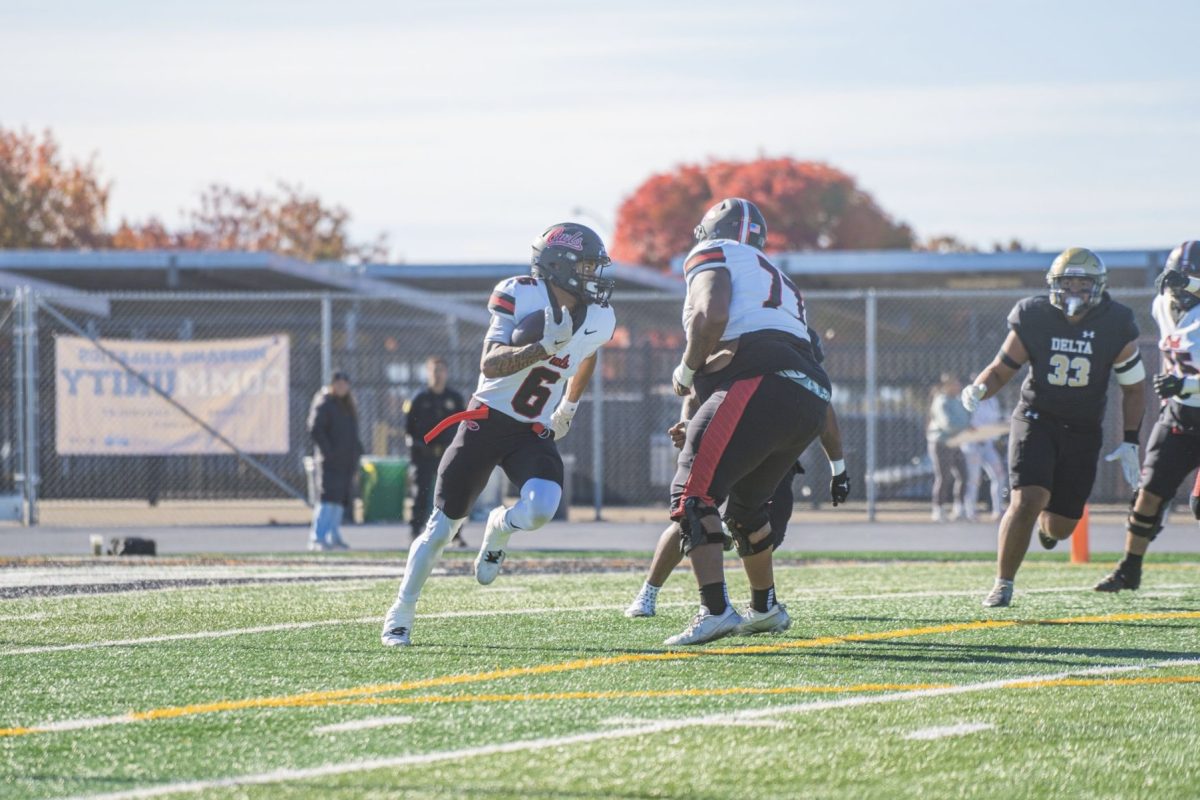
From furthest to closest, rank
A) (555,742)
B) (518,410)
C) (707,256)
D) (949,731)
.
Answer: (518,410), (707,256), (949,731), (555,742)

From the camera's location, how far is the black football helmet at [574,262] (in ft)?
25.0

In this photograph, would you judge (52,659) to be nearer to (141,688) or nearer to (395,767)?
(141,688)

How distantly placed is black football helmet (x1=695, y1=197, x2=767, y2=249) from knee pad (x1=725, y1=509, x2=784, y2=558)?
1196 mm

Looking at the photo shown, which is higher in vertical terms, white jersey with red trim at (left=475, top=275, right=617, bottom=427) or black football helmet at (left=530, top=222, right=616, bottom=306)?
black football helmet at (left=530, top=222, right=616, bottom=306)

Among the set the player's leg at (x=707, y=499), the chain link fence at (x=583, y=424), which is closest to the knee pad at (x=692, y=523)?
the player's leg at (x=707, y=499)

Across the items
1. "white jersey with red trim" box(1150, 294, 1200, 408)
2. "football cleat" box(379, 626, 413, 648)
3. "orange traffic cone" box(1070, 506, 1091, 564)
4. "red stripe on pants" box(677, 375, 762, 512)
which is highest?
"white jersey with red trim" box(1150, 294, 1200, 408)

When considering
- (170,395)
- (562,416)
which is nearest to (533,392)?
(562,416)

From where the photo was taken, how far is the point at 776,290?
748 cm

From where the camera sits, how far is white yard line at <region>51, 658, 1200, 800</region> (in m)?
4.65

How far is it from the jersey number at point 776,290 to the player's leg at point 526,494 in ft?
3.81

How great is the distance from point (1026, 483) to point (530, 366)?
3074 mm

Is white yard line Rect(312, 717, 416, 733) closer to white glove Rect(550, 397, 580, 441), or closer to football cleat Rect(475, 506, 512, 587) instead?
football cleat Rect(475, 506, 512, 587)

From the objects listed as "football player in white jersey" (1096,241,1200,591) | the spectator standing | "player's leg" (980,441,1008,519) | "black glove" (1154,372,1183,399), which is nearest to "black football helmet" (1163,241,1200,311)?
"football player in white jersey" (1096,241,1200,591)

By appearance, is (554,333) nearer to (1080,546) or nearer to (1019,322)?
(1019,322)
